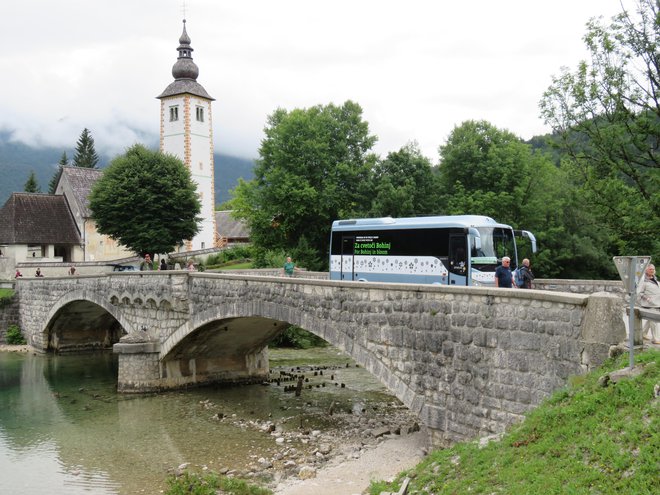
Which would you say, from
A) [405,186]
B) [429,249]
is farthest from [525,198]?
[429,249]

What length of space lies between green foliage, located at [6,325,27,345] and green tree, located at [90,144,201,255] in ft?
29.9

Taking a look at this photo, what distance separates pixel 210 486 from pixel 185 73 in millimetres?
55315

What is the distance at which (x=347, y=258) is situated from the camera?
21.9 m

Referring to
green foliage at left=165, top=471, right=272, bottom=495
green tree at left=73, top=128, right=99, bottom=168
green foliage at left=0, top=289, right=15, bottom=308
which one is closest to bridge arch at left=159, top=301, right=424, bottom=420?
green foliage at left=165, top=471, right=272, bottom=495

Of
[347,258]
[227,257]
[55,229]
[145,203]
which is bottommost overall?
[347,258]

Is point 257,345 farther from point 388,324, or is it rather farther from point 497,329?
point 497,329

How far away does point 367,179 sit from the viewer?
141 ft

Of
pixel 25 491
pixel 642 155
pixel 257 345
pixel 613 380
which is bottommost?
pixel 25 491

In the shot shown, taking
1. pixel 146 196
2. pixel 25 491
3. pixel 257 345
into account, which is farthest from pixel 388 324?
pixel 146 196

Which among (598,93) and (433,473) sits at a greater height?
(598,93)

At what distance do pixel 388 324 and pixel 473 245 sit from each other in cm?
527

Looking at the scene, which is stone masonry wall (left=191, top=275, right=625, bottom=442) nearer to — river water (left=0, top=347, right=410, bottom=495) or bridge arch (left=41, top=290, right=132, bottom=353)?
river water (left=0, top=347, right=410, bottom=495)

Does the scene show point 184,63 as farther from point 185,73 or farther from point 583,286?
point 583,286

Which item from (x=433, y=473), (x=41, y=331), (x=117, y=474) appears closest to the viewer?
(x=433, y=473)
